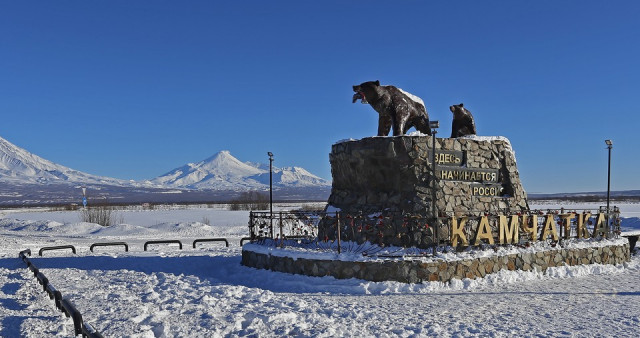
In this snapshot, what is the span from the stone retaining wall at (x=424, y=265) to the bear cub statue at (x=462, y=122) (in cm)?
441

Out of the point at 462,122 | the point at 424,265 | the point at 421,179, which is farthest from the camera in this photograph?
the point at 462,122

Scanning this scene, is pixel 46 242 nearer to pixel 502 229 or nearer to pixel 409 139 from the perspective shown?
pixel 409 139

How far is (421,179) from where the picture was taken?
44.1ft

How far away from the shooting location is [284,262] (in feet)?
42.3

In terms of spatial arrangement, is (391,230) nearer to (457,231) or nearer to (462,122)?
(457,231)

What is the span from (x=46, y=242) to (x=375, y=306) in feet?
71.7

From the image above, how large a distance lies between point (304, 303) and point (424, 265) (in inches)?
121

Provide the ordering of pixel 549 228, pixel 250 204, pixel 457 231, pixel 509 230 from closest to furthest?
pixel 457 231, pixel 509 230, pixel 549 228, pixel 250 204

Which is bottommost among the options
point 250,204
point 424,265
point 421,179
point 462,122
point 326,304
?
point 250,204

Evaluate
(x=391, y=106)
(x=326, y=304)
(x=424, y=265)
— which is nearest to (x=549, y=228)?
(x=424, y=265)

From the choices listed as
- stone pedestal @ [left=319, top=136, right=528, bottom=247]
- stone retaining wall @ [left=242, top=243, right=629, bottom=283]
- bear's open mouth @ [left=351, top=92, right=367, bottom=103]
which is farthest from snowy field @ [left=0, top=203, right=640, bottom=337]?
bear's open mouth @ [left=351, top=92, right=367, bottom=103]

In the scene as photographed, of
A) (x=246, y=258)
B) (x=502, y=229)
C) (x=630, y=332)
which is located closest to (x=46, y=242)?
(x=246, y=258)

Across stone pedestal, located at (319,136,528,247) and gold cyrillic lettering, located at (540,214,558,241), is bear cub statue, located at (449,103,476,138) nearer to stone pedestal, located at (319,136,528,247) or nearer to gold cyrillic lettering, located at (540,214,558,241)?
stone pedestal, located at (319,136,528,247)

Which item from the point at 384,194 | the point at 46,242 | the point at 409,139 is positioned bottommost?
the point at 46,242
